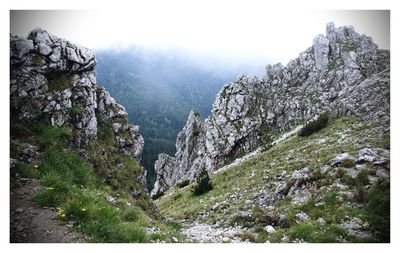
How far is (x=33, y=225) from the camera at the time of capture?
27.9 feet

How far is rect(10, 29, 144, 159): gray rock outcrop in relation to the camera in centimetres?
1215

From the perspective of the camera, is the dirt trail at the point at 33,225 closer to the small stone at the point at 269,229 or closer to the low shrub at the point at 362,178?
the small stone at the point at 269,229

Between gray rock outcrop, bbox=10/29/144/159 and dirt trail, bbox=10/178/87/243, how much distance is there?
3.87 metres

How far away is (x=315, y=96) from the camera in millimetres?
52062

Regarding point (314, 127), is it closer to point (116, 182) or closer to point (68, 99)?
point (116, 182)

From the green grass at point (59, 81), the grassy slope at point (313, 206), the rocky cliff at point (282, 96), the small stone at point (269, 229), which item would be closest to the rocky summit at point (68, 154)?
the green grass at point (59, 81)

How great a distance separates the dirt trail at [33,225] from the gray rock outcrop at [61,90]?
12.7 ft

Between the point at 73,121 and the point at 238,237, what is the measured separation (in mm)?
8258

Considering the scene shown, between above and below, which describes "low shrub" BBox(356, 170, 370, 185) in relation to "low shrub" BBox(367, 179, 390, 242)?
above

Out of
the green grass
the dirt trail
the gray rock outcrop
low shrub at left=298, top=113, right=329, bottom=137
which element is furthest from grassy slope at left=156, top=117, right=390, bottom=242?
the green grass

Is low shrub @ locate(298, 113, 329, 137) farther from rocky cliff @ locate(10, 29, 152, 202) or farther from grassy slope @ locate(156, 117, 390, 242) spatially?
rocky cliff @ locate(10, 29, 152, 202)

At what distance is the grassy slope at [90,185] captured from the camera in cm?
895

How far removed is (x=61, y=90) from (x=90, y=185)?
182 inches

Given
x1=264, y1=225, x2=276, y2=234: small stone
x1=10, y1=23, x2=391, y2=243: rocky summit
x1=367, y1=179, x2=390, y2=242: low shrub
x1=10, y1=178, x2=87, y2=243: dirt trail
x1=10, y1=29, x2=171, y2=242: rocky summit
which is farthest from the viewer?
x1=264, y1=225, x2=276, y2=234: small stone
